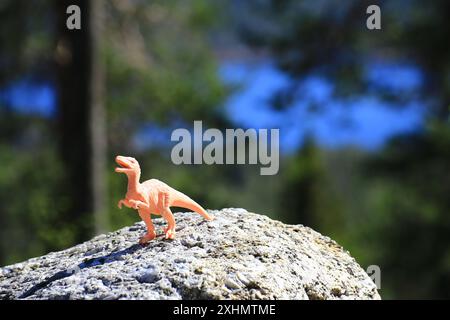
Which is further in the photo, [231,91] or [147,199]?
[231,91]

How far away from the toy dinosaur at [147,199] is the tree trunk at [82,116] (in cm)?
521

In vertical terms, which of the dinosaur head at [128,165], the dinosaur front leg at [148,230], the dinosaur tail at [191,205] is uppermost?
the dinosaur head at [128,165]

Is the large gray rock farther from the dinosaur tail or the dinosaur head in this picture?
the dinosaur head

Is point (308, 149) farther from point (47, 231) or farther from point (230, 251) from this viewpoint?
point (230, 251)

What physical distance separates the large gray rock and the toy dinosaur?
0.21 feet

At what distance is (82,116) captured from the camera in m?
9.20

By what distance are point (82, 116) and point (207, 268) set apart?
614 cm

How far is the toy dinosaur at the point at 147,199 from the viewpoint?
3.81m

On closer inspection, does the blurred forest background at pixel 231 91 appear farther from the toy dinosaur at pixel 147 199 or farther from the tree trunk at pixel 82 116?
the toy dinosaur at pixel 147 199

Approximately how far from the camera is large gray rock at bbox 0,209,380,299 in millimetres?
3273

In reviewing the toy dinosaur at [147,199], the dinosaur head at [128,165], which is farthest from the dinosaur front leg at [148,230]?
the dinosaur head at [128,165]

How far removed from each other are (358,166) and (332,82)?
10.1 feet

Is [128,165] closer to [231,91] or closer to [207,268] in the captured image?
[207,268]

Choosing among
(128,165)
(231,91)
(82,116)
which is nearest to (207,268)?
(128,165)
